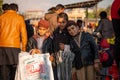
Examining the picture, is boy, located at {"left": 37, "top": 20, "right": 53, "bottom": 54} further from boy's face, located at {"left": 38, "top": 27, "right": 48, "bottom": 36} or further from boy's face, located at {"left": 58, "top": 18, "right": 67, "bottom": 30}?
boy's face, located at {"left": 58, "top": 18, "right": 67, "bottom": 30}

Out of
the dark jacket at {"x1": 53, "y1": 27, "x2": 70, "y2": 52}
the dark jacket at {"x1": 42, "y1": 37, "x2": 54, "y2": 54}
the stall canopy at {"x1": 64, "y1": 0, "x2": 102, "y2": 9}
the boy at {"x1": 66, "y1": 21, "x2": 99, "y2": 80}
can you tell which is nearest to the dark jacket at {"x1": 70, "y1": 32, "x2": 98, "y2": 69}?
the boy at {"x1": 66, "y1": 21, "x2": 99, "y2": 80}

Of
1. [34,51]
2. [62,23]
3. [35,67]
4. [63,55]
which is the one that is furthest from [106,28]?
[35,67]

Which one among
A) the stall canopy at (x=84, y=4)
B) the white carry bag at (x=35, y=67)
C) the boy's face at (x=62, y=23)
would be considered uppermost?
the stall canopy at (x=84, y=4)

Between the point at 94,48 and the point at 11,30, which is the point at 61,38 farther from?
the point at 11,30

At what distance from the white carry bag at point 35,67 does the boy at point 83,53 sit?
0.80 m

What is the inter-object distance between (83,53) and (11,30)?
236cm

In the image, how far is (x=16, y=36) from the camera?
966cm

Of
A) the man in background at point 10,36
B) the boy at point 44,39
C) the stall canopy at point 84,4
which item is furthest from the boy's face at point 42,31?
the stall canopy at point 84,4

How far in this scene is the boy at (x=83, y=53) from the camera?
7930mm

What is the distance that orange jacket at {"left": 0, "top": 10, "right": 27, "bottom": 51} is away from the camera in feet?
31.6

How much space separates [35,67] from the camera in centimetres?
730

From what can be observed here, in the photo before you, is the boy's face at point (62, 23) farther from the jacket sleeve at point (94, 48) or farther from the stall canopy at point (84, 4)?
the stall canopy at point (84, 4)

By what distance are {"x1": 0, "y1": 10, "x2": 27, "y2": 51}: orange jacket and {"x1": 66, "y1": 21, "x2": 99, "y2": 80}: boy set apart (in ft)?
6.15

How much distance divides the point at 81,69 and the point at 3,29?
8.39 ft
